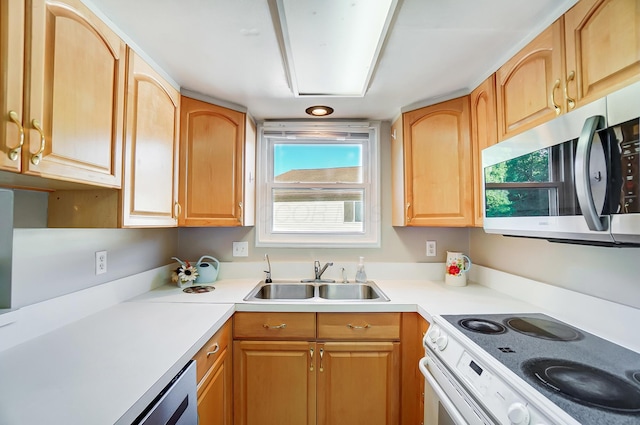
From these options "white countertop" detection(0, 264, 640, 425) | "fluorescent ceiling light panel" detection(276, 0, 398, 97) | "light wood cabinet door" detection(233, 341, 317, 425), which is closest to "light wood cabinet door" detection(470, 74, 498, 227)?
"white countertop" detection(0, 264, 640, 425)

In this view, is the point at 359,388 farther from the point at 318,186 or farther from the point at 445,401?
the point at 318,186

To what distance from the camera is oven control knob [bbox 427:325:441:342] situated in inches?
47.3

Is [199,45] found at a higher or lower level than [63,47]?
higher

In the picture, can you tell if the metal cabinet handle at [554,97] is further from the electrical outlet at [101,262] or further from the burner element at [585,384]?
the electrical outlet at [101,262]

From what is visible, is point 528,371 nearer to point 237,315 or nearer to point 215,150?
point 237,315

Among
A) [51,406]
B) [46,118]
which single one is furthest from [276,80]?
[51,406]

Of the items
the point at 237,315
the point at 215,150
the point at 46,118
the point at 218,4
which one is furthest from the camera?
the point at 215,150

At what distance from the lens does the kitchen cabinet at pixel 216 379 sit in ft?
3.80

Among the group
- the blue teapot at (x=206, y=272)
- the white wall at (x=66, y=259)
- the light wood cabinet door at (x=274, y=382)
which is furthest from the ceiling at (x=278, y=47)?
the light wood cabinet door at (x=274, y=382)

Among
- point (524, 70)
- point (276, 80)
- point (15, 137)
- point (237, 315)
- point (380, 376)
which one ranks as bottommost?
point (380, 376)

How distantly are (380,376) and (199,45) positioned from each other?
1.87 m

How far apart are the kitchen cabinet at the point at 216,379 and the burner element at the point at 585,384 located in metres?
1.15

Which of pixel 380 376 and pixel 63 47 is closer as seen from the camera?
pixel 63 47

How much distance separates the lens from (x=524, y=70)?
4.05 feet
